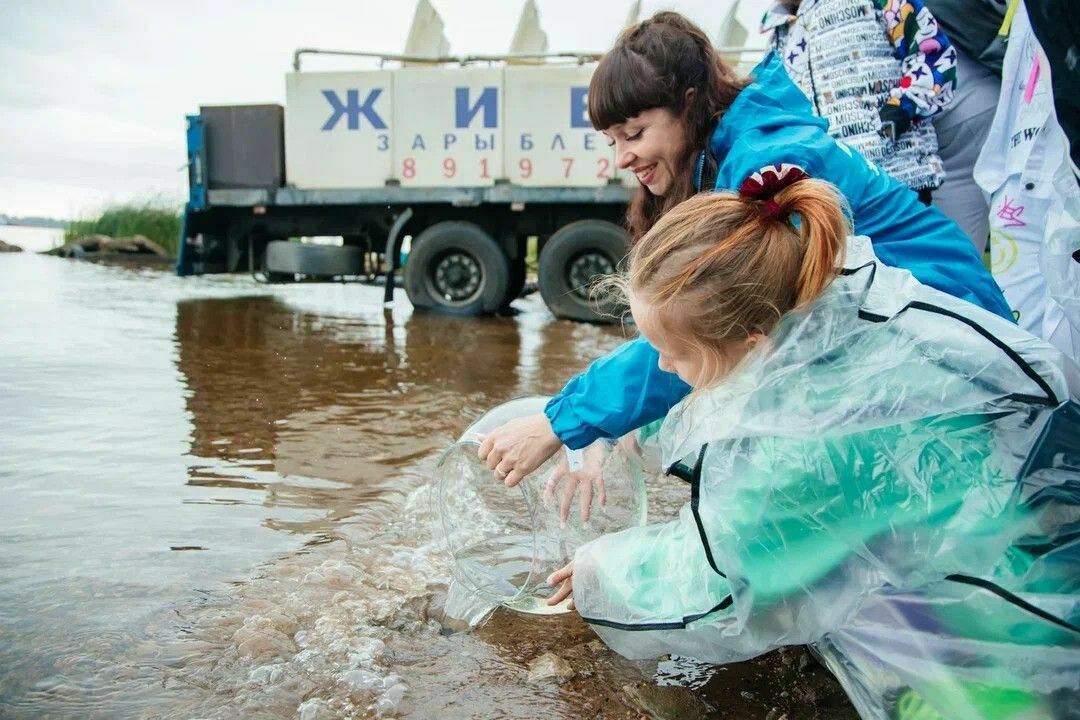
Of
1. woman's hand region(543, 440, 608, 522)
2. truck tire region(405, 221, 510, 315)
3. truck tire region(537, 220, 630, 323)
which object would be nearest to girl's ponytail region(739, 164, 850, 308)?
woman's hand region(543, 440, 608, 522)

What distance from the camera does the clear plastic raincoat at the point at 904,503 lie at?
1455 mm

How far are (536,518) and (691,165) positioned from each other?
991 mm

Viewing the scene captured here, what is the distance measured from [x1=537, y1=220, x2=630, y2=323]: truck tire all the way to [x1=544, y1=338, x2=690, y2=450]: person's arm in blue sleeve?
7042 mm

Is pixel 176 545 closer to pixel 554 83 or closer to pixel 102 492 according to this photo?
pixel 102 492

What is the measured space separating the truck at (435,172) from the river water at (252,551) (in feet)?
11.7

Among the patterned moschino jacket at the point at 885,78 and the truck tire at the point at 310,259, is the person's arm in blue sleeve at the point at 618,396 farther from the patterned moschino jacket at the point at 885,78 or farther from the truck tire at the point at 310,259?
the truck tire at the point at 310,259

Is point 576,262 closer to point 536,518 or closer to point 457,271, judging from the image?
point 457,271

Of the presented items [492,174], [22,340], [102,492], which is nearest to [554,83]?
[492,174]

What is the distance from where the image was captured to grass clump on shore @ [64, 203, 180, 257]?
1933 cm

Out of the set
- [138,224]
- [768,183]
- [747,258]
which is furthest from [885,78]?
[138,224]

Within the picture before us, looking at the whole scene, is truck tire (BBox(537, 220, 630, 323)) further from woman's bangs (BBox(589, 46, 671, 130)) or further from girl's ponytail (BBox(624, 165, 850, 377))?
girl's ponytail (BBox(624, 165, 850, 377))

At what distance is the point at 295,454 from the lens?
3.62 m

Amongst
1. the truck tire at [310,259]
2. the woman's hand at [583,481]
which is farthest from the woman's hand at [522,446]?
the truck tire at [310,259]

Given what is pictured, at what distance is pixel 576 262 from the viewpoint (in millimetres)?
9273
